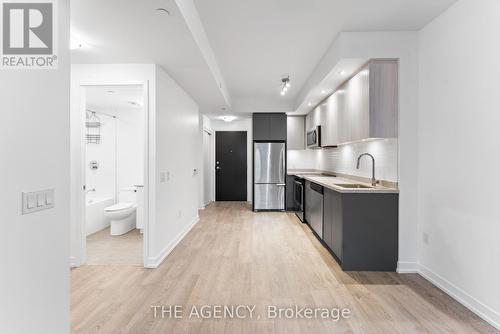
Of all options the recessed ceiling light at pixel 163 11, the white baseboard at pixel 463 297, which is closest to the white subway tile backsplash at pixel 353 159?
the white baseboard at pixel 463 297

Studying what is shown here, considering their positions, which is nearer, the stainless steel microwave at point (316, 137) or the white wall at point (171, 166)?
the white wall at point (171, 166)

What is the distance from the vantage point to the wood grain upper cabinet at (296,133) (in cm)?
660

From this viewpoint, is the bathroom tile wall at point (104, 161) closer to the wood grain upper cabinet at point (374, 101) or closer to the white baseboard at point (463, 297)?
the wood grain upper cabinet at point (374, 101)

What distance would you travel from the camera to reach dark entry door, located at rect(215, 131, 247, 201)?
26.7 feet

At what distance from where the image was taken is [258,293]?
2465mm

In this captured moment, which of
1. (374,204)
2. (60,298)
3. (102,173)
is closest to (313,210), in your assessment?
(374,204)

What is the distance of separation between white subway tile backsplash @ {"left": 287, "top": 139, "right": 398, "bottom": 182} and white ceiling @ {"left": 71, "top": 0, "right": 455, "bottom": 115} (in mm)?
1378

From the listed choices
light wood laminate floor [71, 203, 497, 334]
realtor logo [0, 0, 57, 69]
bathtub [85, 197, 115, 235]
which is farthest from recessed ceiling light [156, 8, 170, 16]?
bathtub [85, 197, 115, 235]

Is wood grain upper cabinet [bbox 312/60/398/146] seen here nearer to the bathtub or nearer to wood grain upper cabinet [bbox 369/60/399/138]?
wood grain upper cabinet [bbox 369/60/399/138]

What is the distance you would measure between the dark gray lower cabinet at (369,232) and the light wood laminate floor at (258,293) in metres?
0.14

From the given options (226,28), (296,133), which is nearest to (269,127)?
(296,133)

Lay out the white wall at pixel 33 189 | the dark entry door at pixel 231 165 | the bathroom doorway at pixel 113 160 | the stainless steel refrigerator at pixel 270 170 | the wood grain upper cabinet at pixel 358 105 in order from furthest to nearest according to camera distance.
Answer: the dark entry door at pixel 231 165 < the stainless steel refrigerator at pixel 270 170 < the bathroom doorway at pixel 113 160 < the wood grain upper cabinet at pixel 358 105 < the white wall at pixel 33 189

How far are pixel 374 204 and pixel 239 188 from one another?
5.44 metres

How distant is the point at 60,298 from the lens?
4.96 ft
